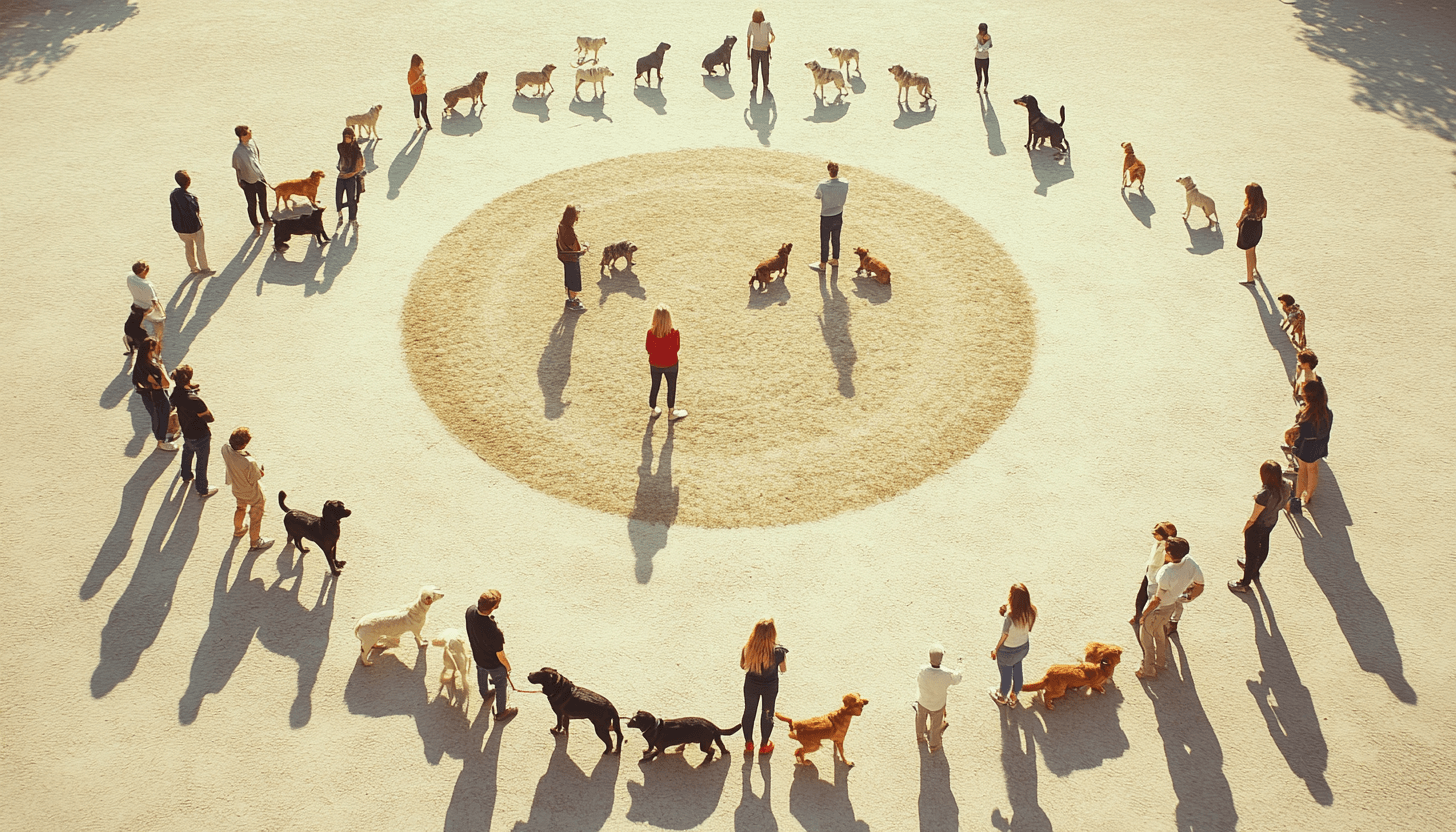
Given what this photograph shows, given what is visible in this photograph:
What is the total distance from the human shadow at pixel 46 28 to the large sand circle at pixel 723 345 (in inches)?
520

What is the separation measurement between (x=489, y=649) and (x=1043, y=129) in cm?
1569

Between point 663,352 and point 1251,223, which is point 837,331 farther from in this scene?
point 1251,223

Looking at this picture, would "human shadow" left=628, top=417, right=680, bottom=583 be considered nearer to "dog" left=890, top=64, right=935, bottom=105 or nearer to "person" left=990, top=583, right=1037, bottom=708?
"person" left=990, top=583, right=1037, bottom=708

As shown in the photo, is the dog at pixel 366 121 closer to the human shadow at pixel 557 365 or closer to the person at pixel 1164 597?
the human shadow at pixel 557 365

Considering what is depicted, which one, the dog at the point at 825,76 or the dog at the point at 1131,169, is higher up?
the dog at the point at 825,76

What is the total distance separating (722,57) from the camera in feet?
78.2

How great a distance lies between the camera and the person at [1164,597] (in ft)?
35.0

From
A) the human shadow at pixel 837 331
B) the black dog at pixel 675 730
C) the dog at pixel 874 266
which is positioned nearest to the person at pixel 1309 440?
the human shadow at pixel 837 331

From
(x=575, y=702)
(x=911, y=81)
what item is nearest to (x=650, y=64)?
(x=911, y=81)

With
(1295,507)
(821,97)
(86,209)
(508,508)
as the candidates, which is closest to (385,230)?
(86,209)

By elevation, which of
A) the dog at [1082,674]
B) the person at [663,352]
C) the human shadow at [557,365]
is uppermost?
the person at [663,352]

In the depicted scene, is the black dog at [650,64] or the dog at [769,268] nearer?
the dog at [769,268]

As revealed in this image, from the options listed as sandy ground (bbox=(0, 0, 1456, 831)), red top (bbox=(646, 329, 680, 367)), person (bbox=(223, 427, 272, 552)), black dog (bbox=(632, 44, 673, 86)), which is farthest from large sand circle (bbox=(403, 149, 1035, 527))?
black dog (bbox=(632, 44, 673, 86))

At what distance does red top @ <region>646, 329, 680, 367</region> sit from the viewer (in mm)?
13789
